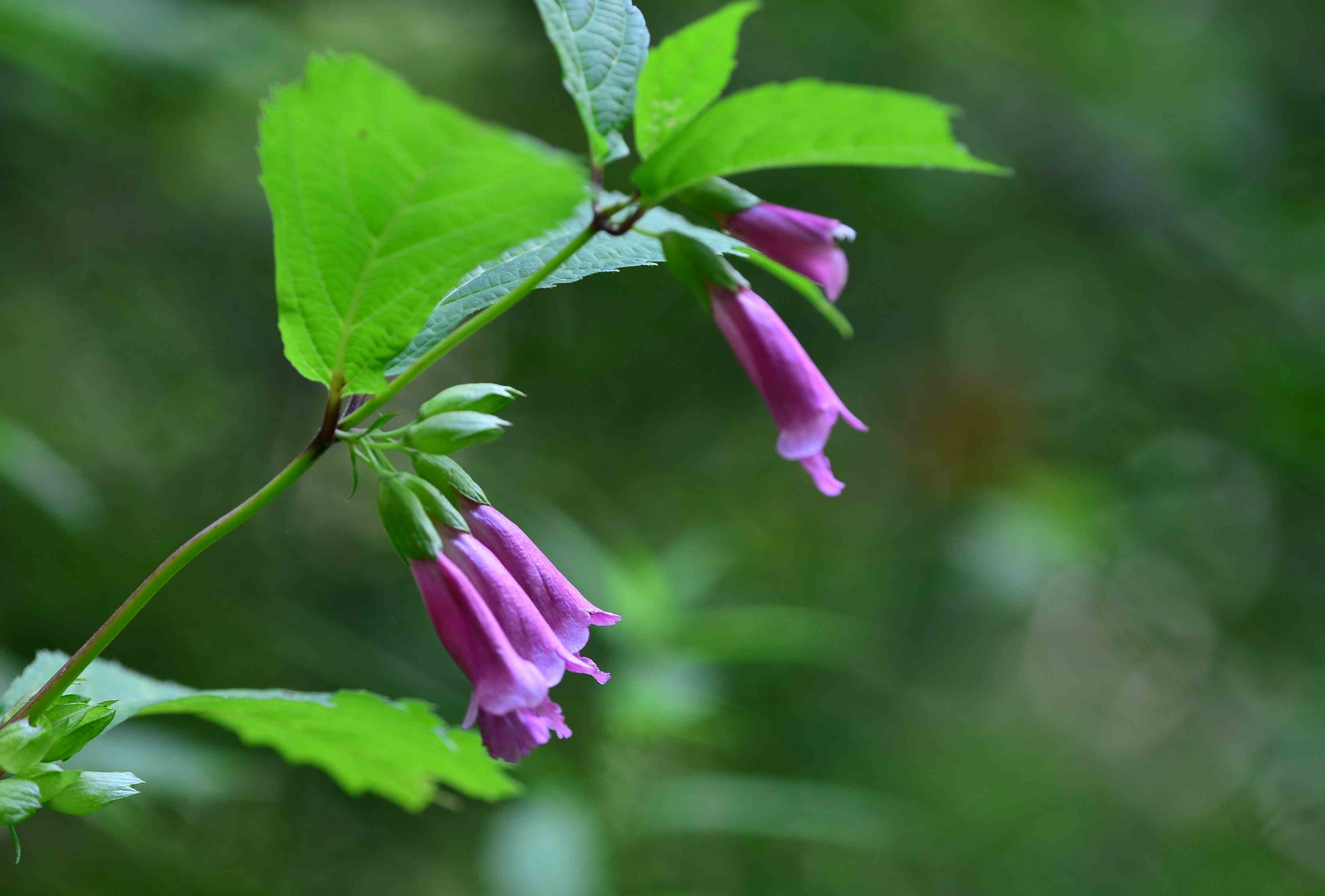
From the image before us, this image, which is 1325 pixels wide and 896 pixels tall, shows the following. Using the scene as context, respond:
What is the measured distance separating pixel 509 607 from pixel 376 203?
0.34 meters

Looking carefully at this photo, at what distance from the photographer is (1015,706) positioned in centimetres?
627

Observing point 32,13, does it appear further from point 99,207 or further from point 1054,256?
point 1054,256

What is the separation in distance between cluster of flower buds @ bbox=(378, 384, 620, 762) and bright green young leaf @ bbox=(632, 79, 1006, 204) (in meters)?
0.23

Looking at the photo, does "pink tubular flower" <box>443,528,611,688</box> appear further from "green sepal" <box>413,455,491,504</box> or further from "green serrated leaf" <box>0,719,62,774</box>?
"green serrated leaf" <box>0,719,62,774</box>

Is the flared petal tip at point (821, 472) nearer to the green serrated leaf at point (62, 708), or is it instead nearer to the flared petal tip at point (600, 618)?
the flared petal tip at point (600, 618)

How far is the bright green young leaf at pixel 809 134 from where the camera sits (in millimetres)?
698

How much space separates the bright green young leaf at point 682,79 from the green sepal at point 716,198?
5 cm

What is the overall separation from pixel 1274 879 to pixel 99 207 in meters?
5.08

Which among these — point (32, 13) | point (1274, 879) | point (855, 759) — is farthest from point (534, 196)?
point (1274, 879)

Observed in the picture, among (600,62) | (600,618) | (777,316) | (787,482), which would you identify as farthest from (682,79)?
(787,482)

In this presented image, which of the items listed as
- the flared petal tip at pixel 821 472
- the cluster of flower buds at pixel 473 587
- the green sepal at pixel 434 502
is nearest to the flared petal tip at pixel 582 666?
the cluster of flower buds at pixel 473 587

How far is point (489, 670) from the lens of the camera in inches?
32.9

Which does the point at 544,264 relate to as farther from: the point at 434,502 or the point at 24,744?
the point at 24,744

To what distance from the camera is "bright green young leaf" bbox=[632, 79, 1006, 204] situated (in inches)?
27.5
